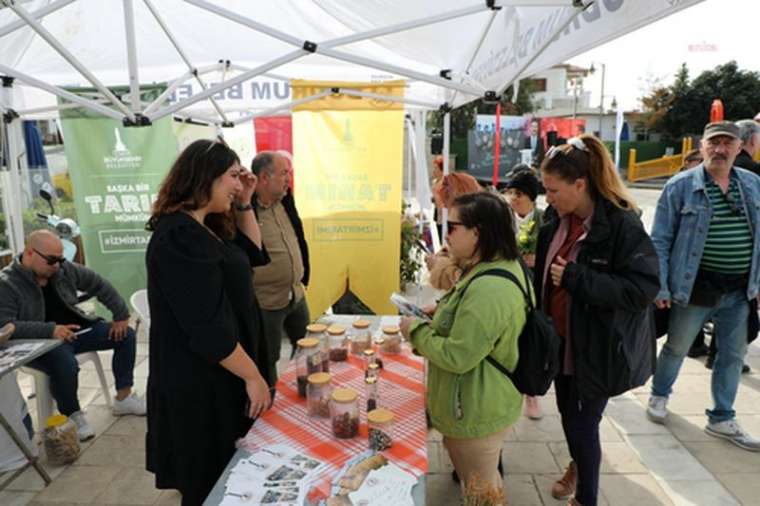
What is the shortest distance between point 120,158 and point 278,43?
188cm

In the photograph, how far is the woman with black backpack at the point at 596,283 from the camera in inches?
69.4

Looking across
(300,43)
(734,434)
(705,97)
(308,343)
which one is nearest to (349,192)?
(300,43)

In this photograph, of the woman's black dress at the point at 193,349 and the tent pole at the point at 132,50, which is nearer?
the woman's black dress at the point at 193,349

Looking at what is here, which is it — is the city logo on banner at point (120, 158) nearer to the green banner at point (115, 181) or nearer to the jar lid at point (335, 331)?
the green banner at point (115, 181)

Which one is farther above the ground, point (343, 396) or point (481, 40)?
point (481, 40)

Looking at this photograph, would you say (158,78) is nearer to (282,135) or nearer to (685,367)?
(282,135)

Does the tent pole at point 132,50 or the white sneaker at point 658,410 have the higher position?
the tent pole at point 132,50

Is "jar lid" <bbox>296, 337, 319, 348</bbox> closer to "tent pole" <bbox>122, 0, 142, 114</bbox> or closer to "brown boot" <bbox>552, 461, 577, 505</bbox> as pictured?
"brown boot" <bbox>552, 461, 577, 505</bbox>

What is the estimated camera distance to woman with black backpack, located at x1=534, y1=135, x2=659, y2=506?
1.76 meters

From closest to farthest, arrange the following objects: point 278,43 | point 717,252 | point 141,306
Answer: point 717,252 < point 141,306 < point 278,43

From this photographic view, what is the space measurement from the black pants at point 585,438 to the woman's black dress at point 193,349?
1316 mm

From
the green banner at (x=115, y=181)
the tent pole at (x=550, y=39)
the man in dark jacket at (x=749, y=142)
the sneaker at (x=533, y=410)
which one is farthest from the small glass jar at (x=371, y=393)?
the green banner at (x=115, y=181)

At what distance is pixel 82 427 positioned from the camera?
9.84 ft

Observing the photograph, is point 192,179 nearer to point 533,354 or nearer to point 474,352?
point 474,352
